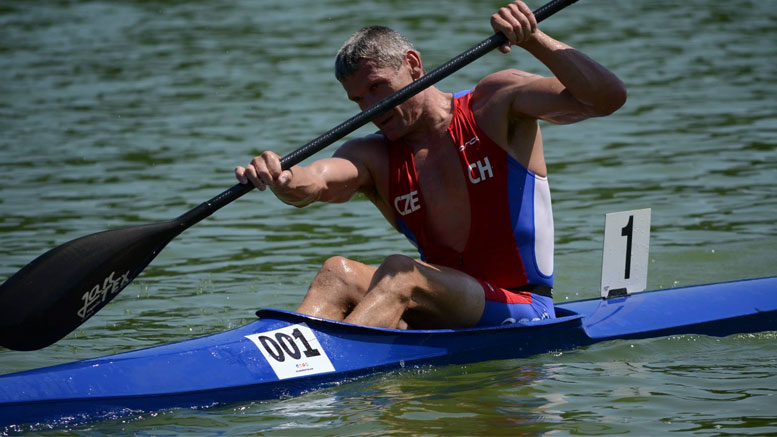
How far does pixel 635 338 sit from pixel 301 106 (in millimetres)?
8143

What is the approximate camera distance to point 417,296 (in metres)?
4.81

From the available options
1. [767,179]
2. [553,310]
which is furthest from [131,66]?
[553,310]

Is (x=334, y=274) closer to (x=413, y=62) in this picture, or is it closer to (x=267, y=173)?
(x=267, y=173)

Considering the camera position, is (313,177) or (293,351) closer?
(293,351)

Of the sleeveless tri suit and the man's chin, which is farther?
the man's chin

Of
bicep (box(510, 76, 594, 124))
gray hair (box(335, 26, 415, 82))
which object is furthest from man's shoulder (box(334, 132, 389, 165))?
bicep (box(510, 76, 594, 124))

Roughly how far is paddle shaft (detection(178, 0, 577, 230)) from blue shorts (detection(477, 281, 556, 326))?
34.1 inches

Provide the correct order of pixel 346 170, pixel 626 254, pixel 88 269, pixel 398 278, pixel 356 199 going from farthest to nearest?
pixel 356 199 < pixel 626 254 < pixel 346 170 < pixel 88 269 < pixel 398 278

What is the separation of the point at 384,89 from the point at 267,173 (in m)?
0.67

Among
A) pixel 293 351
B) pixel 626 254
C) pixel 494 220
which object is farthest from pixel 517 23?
pixel 293 351

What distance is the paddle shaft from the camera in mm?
4855

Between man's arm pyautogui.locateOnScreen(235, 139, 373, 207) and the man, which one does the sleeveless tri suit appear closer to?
the man

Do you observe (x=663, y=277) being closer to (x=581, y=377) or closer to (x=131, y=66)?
(x=581, y=377)

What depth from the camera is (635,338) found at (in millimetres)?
5340
